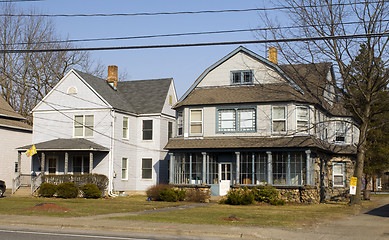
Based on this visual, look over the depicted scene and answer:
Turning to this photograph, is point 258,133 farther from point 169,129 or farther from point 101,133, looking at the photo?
point 101,133

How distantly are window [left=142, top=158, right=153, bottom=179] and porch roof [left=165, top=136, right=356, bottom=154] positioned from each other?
20.2 feet

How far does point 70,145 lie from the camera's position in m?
35.6

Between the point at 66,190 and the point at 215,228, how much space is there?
19.1 metres

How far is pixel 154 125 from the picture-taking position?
39.5m

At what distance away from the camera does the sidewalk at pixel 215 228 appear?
15070mm

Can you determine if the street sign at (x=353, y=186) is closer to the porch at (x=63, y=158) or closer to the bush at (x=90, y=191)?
the bush at (x=90, y=191)

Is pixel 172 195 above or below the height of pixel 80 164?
below

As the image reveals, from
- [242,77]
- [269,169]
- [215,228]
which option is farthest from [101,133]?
[215,228]

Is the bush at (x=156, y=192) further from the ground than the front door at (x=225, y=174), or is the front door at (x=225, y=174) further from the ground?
the front door at (x=225, y=174)

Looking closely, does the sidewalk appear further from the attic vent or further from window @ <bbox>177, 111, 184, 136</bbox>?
the attic vent

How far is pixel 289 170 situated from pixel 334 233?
14.5m

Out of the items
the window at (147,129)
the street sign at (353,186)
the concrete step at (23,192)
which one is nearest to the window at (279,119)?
the street sign at (353,186)

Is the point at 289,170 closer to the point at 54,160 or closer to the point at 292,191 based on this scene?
the point at 292,191

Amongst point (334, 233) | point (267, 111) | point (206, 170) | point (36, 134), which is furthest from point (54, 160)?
point (334, 233)
